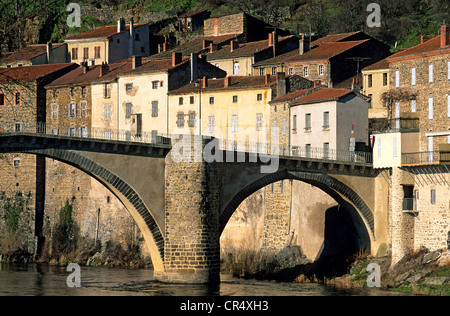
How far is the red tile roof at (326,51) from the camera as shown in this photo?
88812 mm

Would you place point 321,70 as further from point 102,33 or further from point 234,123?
point 102,33

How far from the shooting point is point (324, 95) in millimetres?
75625

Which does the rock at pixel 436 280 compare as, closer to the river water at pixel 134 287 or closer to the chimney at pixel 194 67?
the river water at pixel 134 287

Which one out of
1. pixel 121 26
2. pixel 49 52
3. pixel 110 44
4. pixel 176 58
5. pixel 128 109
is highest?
pixel 121 26

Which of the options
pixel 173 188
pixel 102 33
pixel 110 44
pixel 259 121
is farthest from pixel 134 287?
pixel 102 33

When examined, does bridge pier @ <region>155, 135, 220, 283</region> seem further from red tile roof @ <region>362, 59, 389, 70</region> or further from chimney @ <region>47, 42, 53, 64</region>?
chimney @ <region>47, 42, 53, 64</region>

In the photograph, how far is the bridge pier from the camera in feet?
205

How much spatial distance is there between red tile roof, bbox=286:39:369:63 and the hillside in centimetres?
1599

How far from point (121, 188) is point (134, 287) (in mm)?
5413

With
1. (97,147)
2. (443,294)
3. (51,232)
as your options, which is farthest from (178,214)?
(51,232)

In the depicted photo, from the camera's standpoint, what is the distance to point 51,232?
9206 centimetres
